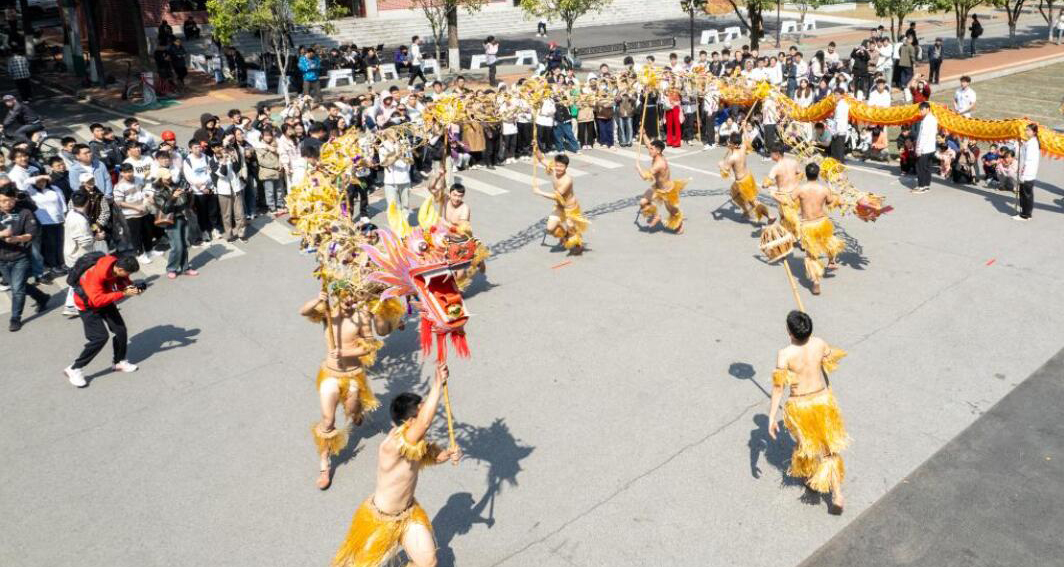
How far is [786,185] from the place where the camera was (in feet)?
36.0

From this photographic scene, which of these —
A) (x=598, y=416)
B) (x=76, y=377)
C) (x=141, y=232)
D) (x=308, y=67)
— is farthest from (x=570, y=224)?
(x=308, y=67)

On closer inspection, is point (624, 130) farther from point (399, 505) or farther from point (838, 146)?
point (399, 505)

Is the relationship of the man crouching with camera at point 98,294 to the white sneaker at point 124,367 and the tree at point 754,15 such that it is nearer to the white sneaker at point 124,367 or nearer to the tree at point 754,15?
the white sneaker at point 124,367

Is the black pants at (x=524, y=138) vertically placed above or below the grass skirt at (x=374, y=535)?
above

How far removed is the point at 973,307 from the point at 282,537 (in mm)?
8218

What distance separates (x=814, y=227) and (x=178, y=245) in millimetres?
8563

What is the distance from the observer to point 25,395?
331 inches

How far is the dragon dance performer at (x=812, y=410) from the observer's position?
6.19m

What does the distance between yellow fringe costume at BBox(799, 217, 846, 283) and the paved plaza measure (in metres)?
0.40

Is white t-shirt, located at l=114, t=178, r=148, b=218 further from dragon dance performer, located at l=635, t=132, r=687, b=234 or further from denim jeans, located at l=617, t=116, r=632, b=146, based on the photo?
denim jeans, located at l=617, t=116, r=632, b=146

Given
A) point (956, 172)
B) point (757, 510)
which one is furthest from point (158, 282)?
point (956, 172)

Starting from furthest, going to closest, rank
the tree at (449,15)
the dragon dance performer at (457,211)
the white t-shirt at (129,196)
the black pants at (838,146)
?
the tree at (449,15) < the black pants at (838,146) < the white t-shirt at (129,196) < the dragon dance performer at (457,211)

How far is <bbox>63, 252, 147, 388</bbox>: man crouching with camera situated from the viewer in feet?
27.2

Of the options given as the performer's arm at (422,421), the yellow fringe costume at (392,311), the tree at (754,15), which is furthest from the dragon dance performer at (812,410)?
the tree at (754,15)
